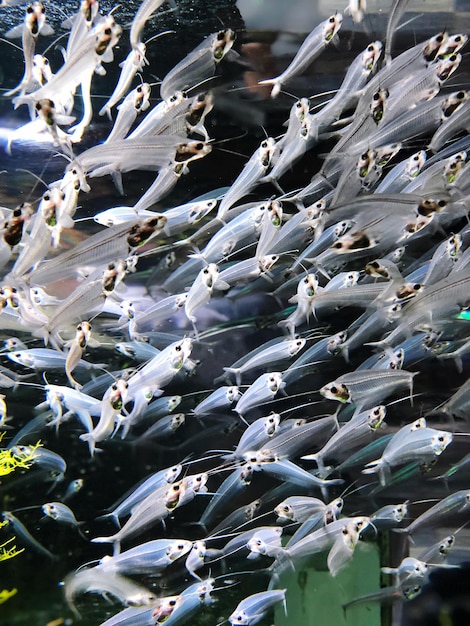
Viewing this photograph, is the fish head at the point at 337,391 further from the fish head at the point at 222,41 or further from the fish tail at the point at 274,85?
the fish head at the point at 222,41

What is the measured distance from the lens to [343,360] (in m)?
3.12

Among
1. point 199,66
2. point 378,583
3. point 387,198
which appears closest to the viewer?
point 387,198

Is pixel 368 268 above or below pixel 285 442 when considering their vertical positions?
above

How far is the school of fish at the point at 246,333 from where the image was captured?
2.45 m

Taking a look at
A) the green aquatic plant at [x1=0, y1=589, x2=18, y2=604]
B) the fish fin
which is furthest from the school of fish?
the green aquatic plant at [x1=0, y1=589, x2=18, y2=604]

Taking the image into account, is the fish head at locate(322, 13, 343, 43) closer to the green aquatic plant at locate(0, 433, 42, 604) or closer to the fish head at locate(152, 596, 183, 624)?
the green aquatic plant at locate(0, 433, 42, 604)

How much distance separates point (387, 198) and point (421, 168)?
1.88ft

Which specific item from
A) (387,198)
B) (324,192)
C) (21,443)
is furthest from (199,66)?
(21,443)

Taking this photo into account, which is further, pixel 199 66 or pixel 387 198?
pixel 199 66

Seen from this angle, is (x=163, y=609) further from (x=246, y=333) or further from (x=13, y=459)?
(x=246, y=333)

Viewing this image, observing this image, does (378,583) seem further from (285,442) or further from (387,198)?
(387,198)

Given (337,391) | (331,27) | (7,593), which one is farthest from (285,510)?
(331,27)

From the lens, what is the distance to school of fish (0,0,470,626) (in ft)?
8.03

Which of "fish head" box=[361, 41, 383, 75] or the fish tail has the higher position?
"fish head" box=[361, 41, 383, 75]
